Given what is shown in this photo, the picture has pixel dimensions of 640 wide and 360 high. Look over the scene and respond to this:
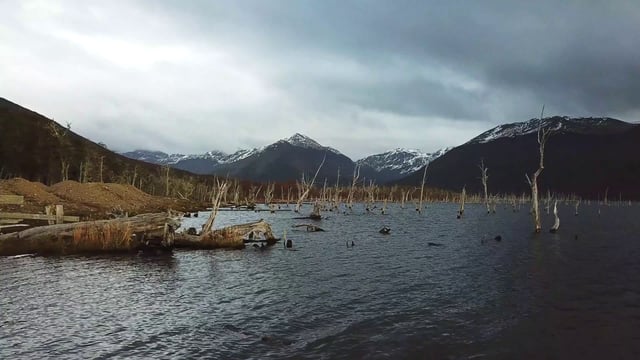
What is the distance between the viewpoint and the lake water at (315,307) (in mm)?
16016

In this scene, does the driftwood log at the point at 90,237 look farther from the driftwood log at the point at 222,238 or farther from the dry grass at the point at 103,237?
the driftwood log at the point at 222,238

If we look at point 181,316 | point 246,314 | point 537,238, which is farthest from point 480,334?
point 537,238

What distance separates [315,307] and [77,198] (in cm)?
6707

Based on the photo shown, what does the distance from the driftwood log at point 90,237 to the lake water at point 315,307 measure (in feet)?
9.54

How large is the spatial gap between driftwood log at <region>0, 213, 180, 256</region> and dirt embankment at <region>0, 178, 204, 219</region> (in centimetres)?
2141

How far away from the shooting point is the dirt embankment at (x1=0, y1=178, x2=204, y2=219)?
208ft

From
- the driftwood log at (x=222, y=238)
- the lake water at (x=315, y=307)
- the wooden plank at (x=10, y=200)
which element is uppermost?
the wooden plank at (x=10, y=200)

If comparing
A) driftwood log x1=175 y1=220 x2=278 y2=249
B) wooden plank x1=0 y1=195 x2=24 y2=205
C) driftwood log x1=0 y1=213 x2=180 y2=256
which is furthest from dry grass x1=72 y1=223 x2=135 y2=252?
wooden plank x1=0 y1=195 x2=24 y2=205

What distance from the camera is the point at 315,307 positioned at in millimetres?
21766

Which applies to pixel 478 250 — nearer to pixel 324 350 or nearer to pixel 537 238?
pixel 537 238

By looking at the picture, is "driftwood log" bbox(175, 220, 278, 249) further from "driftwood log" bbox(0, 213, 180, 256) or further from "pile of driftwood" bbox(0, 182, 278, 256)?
"driftwood log" bbox(0, 213, 180, 256)

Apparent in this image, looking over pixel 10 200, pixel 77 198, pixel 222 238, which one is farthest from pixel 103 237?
pixel 77 198

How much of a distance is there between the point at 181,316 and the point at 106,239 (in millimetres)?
20805

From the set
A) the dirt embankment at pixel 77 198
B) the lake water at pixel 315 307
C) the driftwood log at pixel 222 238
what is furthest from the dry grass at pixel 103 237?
the dirt embankment at pixel 77 198
